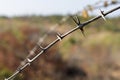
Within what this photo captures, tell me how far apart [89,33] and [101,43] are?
486cm

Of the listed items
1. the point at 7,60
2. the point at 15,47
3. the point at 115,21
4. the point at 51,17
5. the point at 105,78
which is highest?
the point at 51,17

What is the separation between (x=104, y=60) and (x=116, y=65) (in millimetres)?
954

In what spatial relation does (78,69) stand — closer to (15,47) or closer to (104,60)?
(104,60)

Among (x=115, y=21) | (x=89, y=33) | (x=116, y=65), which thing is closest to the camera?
(x=116, y=65)

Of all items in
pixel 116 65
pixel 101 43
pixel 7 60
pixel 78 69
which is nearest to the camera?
pixel 7 60

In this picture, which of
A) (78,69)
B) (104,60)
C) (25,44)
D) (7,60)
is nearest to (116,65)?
(104,60)

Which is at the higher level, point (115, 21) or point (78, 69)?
point (115, 21)

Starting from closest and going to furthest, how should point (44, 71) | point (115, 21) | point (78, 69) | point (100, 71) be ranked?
point (44, 71) < point (100, 71) < point (78, 69) < point (115, 21)

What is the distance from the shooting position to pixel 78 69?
1958cm

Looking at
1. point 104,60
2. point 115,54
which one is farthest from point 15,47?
point 115,54

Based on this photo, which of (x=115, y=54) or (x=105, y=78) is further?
(x=115, y=54)

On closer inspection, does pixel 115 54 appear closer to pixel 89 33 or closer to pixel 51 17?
pixel 89 33

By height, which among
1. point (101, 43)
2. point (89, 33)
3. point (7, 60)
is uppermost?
point (89, 33)

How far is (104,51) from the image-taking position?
22.1m
